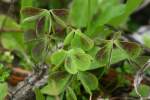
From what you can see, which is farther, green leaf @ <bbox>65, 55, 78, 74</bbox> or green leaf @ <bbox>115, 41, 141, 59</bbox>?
green leaf @ <bbox>115, 41, 141, 59</bbox>

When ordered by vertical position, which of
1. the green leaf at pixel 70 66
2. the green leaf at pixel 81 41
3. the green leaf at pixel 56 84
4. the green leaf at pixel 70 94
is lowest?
the green leaf at pixel 70 94

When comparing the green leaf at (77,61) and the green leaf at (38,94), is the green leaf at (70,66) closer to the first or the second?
the green leaf at (77,61)

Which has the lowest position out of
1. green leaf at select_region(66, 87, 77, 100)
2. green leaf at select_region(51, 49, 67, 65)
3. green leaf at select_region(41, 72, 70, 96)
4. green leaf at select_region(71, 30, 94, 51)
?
green leaf at select_region(66, 87, 77, 100)

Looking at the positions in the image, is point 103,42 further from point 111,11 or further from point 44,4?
point 44,4

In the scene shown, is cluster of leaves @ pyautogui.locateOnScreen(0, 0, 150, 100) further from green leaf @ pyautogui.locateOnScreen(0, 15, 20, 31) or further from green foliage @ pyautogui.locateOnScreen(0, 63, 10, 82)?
green leaf @ pyautogui.locateOnScreen(0, 15, 20, 31)

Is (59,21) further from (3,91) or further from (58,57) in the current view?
(3,91)

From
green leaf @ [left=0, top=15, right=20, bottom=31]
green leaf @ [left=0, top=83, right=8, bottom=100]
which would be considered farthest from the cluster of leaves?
green leaf @ [left=0, top=15, right=20, bottom=31]

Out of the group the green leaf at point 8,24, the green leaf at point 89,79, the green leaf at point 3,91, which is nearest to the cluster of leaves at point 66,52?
the green leaf at point 89,79

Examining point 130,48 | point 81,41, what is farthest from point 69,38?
point 130,48
